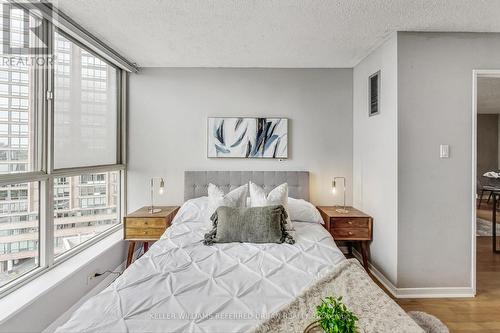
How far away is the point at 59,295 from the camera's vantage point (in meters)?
→ 2.09

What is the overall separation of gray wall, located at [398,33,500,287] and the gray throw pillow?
1.22 metres

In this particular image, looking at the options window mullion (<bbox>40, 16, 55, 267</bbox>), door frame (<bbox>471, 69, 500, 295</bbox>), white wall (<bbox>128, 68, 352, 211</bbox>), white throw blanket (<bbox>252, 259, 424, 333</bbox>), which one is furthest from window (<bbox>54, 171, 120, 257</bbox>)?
door frame (<bbox>471, 69, 500, 295</bbox>)

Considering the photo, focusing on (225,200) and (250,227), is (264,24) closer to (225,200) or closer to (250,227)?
(225,200)

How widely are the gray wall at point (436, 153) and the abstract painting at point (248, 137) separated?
1.40 m

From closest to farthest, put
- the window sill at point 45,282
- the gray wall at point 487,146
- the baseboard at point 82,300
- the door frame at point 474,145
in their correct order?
the window sill at point 45,282
the baseboard at point 82,300
the door frame at point 474,145
the gray wall at point 487,146

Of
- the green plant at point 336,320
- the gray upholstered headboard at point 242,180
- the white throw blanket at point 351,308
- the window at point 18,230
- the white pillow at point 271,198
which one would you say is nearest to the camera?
the green plant at point 336,320

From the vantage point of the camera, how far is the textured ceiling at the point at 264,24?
6.82ft

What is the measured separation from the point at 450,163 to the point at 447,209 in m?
0.45

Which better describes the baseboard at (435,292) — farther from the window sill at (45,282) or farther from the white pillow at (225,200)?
the window sill at (45,282)

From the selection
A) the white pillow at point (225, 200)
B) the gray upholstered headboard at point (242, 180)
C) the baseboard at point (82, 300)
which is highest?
the gray upholstered headboard at point (242, 180)

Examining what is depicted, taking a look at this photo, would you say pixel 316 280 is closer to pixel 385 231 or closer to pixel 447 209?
pixel 385 231

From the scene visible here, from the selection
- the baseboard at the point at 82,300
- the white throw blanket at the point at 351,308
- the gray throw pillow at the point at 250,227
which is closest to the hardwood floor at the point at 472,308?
the white throw blanket at the point at 351,308

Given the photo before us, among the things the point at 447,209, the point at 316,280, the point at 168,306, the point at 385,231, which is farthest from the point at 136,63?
the point at 447,209

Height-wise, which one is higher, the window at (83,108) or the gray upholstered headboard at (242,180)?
the window at (83,108)
